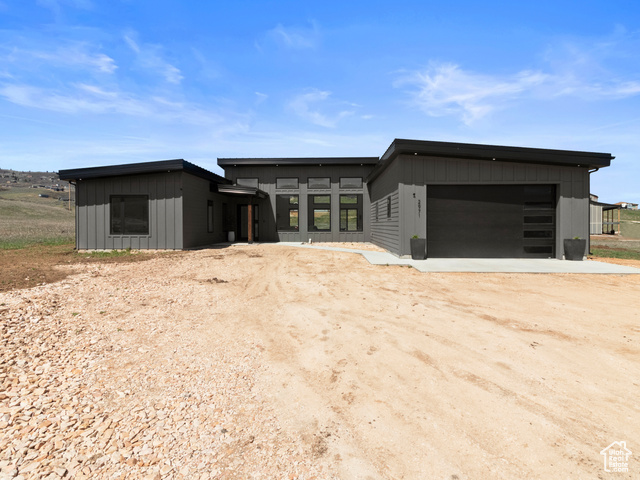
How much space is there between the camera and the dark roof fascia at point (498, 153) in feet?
32.7

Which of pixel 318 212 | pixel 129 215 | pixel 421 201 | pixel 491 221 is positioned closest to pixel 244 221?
pixel 318 212

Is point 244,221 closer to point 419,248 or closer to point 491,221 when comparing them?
point 419,248

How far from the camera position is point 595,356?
319 centimetres

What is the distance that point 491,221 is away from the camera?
1089 centimetres

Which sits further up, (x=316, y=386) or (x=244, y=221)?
(x=244, y=221)

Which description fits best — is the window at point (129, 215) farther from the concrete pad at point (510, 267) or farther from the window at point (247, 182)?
the concrete pad at point (510, 267)

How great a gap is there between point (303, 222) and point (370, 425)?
56.0 ft

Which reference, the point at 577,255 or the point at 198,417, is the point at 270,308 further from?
the point at 577,255

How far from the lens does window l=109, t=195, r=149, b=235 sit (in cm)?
1288

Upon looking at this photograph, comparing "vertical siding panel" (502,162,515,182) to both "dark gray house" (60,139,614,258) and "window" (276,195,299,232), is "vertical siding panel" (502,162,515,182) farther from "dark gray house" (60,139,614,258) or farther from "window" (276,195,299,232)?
"window" (276,195,299,232)

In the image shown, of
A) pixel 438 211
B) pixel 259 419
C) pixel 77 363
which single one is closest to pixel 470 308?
pixel 259 419

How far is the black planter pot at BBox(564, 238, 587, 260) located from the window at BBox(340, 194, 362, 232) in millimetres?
10479

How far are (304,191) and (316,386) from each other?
1680cm

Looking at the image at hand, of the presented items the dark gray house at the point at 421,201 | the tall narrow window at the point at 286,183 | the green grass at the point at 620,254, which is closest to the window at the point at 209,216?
the dark gray house at the point at 421,201
